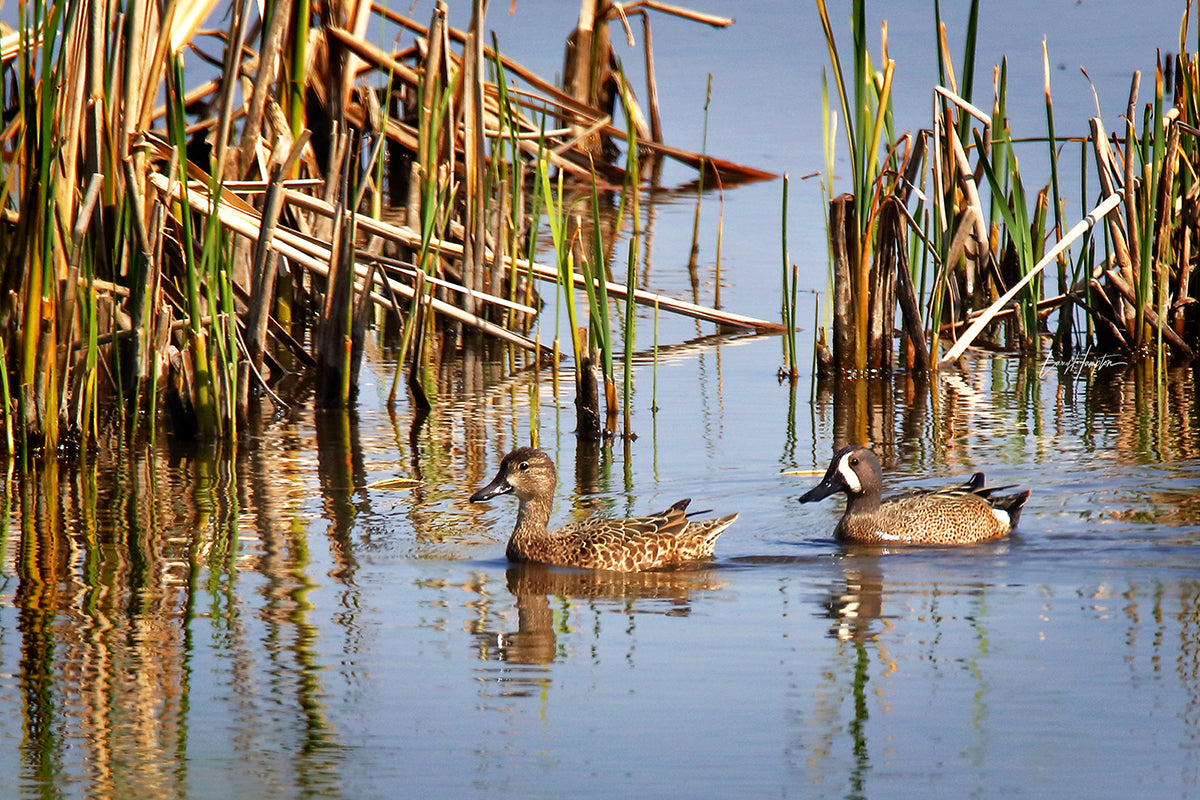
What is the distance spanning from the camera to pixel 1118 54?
2055 centimetres

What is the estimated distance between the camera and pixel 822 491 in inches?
289

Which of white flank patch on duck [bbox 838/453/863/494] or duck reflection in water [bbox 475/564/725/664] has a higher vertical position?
white flank patch on duck [bbox 838/453/863/494]

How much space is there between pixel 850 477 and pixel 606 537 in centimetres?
122

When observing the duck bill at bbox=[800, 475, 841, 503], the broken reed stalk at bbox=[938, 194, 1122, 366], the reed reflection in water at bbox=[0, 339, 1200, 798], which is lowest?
the reed reflection in water at bbox=[0, 339, 1200, 798]

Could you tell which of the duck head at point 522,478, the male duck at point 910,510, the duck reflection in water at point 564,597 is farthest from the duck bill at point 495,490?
the male duck at point 910,510

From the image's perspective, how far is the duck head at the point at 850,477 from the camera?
7363 millimetres

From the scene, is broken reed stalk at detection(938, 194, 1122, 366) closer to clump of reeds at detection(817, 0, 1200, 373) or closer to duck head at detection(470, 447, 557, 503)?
clump of reeds at detection(817, 0, 1200, 373)

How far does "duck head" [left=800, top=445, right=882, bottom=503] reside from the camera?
24.2 feet

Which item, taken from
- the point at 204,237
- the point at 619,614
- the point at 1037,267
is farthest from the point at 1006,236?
the point at 619,614

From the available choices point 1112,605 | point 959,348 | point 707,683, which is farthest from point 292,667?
point 959,348

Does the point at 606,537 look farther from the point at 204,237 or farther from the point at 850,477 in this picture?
the point at 204,237

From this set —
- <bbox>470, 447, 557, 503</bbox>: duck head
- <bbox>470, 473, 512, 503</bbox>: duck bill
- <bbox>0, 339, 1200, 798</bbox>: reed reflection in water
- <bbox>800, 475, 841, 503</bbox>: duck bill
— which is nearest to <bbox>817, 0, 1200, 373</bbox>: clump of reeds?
<bbox>0, 339, 1200, 798</bbox>: reed reflection in water

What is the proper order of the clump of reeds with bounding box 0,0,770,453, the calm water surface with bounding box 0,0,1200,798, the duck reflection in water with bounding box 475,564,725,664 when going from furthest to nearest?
the clump of reeds with bounding box 0,0,770,453 → the duck reflection in water with bounding box 475,564,725,664 → the calm water surface with bounding box 0,0,1200,798

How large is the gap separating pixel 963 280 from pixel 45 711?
692 centimetres
